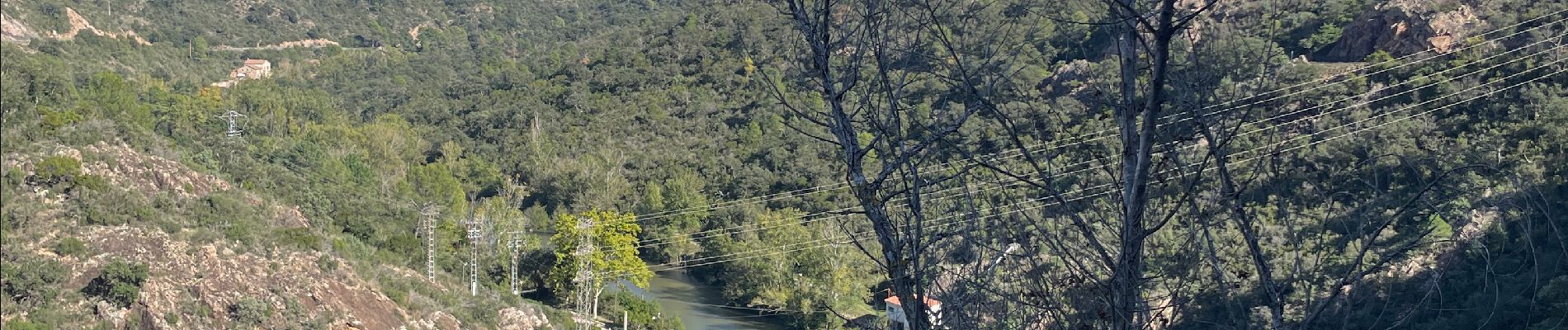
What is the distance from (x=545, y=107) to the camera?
121ft

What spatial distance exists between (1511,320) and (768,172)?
60.8ft

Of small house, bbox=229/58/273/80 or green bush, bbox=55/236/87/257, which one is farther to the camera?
small house, bbox=229/58/273/80

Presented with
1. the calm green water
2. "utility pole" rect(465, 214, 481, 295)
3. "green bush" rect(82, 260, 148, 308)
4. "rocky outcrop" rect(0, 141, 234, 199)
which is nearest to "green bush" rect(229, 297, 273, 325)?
"green bush" rect(82, 260, 148, 308)

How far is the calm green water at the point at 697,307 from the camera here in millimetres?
22547

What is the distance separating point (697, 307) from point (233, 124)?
10432mm

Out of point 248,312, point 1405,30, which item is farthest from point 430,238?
point 1405,30

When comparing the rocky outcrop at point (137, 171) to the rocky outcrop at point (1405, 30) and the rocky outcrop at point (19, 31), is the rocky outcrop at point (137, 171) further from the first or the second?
the rocky outcrop at point (1405, 30)

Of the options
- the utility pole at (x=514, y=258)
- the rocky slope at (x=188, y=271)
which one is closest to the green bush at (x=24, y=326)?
the rocky slope at (x=188, y=271)

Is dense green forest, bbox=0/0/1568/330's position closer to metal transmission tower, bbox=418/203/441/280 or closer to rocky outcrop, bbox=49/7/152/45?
metal transmission tower, bbox=418/203/441/280

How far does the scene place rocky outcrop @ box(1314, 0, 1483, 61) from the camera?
22.2 metres

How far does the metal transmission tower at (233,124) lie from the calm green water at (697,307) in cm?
814

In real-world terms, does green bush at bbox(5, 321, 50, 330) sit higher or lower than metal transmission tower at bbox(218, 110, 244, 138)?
lower

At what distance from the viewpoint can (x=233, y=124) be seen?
27688mm

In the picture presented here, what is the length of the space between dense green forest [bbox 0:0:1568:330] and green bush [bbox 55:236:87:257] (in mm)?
94
